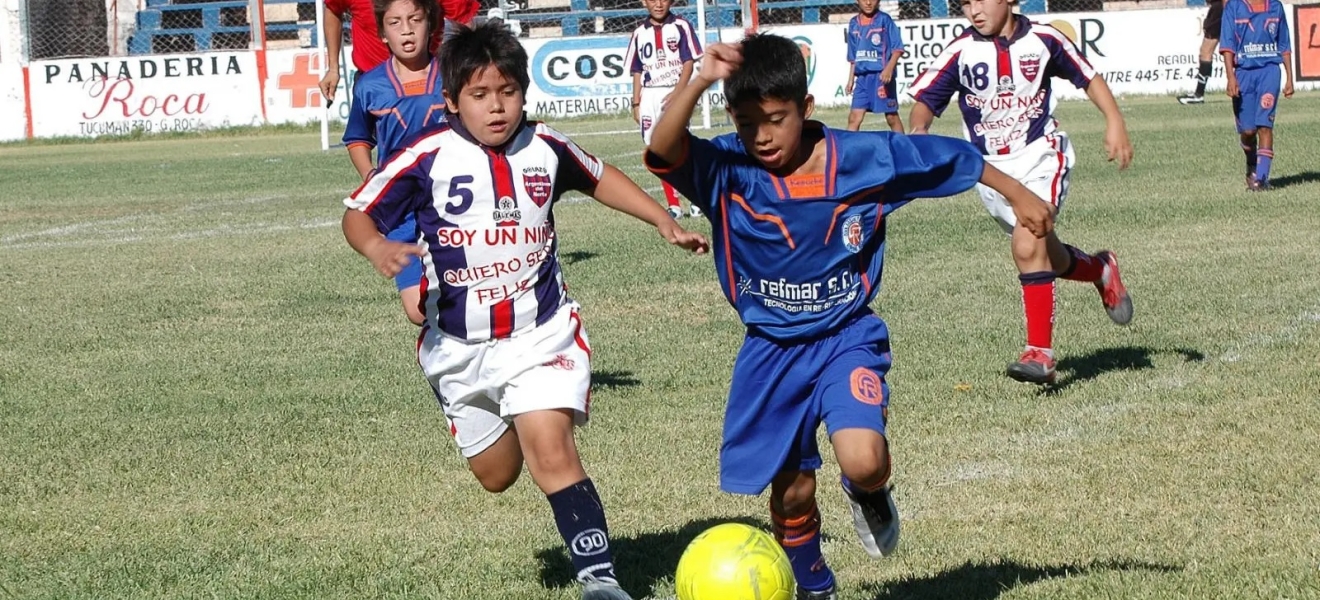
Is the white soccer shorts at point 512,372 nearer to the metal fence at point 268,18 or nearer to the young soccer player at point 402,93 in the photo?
the young soccer player at point 402,93

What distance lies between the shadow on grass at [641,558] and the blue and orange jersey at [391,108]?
1.93 metres

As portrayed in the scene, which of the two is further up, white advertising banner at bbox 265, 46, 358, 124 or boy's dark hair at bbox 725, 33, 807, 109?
boy's dark hair at bbox 725, 33, 807, 109

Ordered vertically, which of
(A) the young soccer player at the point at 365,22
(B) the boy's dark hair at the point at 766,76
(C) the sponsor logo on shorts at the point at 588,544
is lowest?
(C) the sponsor logo on shorts at the point at 588,544

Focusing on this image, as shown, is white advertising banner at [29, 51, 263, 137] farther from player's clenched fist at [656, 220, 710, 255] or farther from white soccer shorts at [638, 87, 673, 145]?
player's clenched fist at [656, 220, 710, 255]

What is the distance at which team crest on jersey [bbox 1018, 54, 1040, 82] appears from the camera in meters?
7.29

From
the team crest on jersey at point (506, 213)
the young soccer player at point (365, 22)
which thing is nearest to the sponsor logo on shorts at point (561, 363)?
the team crest on jersey at point (506, 213)

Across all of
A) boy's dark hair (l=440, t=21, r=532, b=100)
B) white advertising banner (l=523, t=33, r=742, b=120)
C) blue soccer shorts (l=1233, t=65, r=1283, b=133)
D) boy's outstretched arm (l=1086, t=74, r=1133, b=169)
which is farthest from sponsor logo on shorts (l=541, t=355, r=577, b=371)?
white advertising banner (l=523, t=33, r=742, b=120)

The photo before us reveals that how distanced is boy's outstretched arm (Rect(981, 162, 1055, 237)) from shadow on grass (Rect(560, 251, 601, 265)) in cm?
726

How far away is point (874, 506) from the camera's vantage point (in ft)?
13.6

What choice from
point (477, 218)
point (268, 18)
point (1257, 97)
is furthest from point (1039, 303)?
point (268, 18)

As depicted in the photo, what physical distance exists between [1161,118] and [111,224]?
46.3 feet

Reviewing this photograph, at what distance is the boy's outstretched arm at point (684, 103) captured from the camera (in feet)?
12.2

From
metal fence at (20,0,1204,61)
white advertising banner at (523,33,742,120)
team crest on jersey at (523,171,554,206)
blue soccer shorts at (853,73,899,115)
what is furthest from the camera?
metal fence at (20,0,1204,61)

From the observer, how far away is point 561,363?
14.0 feet
